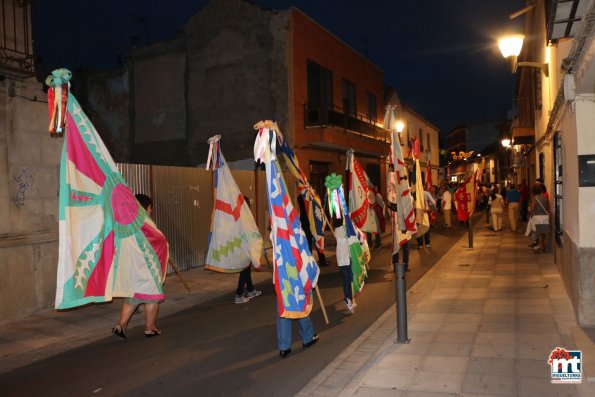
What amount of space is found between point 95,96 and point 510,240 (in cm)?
1853

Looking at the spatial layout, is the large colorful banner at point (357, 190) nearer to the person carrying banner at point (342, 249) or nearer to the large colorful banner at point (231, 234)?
the large colorful banner at point (231, 234)

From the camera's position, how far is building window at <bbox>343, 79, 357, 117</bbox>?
76.9 ft

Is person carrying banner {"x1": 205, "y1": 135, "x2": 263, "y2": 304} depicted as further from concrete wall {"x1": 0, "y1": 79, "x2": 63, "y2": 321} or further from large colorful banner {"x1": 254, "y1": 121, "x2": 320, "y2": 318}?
concrete wall {"x1": 0, "y1": 79, "x2": 63, "y2": 321}

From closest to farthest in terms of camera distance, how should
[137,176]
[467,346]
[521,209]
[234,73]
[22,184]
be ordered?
[467,346] → [22,184] → [137,176] → [234,73] → [521,209]

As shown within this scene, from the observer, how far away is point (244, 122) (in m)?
19.1

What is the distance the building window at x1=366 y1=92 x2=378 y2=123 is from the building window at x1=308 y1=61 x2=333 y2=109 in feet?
17.4

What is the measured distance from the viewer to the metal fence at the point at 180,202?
11211mm

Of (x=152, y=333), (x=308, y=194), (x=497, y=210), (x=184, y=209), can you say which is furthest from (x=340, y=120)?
(x=152, y=333)

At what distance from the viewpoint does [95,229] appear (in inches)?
242

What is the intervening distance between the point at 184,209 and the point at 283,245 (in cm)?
708

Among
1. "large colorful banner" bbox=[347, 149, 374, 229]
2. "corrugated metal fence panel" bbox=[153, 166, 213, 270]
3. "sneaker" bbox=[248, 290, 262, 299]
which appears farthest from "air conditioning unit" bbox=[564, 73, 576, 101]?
"corrugated metal fence panel" bbox=[153, 166, 213, 270]

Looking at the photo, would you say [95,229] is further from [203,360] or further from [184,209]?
[184,209]

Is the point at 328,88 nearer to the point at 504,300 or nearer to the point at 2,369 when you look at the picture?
the point at 504,300

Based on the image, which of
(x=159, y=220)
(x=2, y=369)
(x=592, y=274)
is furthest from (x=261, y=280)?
(x=592, y=274)
